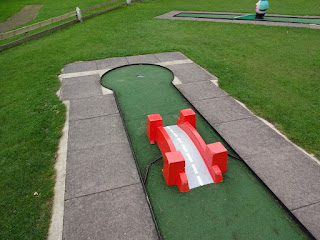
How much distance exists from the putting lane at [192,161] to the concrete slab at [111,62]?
4.79m

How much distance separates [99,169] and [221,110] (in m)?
3.07

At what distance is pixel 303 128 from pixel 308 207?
2.09 m

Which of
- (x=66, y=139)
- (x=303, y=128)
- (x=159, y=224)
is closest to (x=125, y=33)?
(x=66, y=139)

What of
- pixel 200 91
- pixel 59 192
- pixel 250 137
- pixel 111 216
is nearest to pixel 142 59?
pixel 200 91

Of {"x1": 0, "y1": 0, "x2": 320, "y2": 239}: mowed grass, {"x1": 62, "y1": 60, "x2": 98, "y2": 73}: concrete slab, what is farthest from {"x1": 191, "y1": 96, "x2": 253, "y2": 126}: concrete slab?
{"x1": 62, "y1": 60, "x2": 98, "y2": 73}: concrete slab

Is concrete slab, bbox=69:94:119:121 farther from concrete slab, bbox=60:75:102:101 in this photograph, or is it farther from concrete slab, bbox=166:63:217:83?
concrete slab, bbox=166:63:217:83

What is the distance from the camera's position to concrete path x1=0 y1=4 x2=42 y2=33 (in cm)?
1565

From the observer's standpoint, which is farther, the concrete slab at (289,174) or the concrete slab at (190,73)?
the concrete slab at (190,73)

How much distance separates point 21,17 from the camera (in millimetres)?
17906

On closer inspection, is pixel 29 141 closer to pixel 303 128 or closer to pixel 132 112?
pixel 132 112

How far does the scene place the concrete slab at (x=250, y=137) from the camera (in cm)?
446

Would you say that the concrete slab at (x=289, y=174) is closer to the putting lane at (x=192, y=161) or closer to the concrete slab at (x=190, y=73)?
the putting lane at (x=192, y=161)

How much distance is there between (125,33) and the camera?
481 inches

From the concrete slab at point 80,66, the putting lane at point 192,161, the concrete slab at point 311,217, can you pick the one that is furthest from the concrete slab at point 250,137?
the concrete slab at point 80,66
